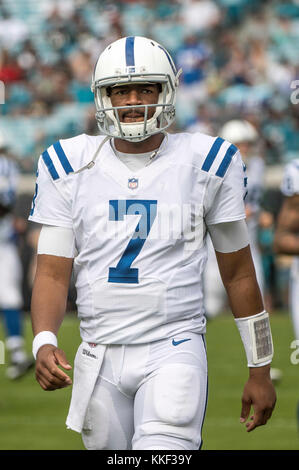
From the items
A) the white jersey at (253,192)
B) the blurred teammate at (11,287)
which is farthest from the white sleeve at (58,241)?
the white jersey at (253,192)

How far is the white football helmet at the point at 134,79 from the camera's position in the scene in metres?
3.33

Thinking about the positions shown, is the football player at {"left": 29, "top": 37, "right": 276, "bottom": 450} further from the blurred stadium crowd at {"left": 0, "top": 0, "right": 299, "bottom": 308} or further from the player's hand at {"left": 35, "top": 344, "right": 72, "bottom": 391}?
the blurred stadium crowd at {"left": 0, "top": 0, "right": 299, "bottom": 308}

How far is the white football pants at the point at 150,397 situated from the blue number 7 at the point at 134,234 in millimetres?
228

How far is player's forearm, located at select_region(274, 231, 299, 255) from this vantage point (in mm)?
5102

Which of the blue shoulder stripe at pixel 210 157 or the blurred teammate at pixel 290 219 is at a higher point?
the blue shoulder stripe at pixel 210 157

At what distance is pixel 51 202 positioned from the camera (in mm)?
3346

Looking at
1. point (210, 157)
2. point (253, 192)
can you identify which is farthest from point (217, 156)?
point (253, 192)

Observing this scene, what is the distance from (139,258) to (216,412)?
3886 mm

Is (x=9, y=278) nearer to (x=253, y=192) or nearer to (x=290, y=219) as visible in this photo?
(x=253, y=192)

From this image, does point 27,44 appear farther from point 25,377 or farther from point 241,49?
point 25,377

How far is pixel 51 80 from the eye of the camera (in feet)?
53.6

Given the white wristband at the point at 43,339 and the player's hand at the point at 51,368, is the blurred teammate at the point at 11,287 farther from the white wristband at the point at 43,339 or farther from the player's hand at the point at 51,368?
the player's hand at the point at 51,368

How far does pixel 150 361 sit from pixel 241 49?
511 inches

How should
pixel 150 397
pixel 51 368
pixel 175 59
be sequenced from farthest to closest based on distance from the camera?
pixel 175 59 → pixel 150 397 → pixel 51 368
